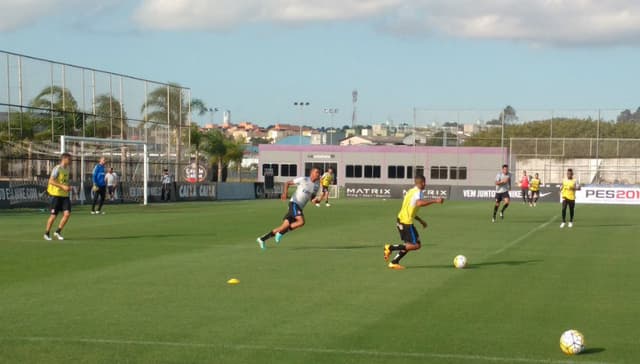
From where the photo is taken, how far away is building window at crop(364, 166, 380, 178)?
93.1m

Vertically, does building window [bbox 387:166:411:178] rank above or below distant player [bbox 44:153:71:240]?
below

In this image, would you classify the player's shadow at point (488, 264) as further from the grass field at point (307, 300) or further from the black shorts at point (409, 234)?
the black shorts at point (409, 234)

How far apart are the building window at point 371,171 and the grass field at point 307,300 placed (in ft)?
228

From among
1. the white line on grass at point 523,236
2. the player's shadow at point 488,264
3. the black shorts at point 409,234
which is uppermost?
the black shorts at point 409,234

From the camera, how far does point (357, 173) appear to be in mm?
94125

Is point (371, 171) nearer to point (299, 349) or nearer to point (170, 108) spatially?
point (170, 108)

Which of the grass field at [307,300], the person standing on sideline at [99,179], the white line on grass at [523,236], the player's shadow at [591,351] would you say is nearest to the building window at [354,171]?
the white line on grass at [523,236]

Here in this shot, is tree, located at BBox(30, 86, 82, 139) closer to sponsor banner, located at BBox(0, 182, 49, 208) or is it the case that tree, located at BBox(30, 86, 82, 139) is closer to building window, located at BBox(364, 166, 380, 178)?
sponsor banner, located at BBox(0, 182, 49, 208)

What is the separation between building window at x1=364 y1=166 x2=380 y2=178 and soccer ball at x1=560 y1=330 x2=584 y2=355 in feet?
276

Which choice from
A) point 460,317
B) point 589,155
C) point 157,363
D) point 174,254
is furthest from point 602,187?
point 157,363

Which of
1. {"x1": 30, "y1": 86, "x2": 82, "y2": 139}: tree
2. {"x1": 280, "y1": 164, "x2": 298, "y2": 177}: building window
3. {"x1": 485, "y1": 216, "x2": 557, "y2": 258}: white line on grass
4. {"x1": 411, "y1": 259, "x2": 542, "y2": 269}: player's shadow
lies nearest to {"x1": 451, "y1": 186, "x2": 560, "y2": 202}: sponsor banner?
{"x1": 485, "y1": 216, "x2": 557, "y2": 258}: white line on grass

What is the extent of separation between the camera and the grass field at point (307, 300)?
9.00 m

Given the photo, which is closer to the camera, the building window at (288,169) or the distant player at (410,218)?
the distant player at (410,218)

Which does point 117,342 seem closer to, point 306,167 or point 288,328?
point 288,328
